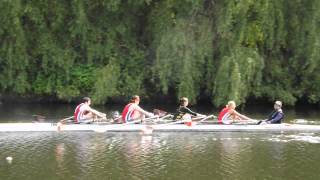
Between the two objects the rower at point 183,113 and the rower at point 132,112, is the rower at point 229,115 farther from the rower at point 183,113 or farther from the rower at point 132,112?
the rower at point 132,112

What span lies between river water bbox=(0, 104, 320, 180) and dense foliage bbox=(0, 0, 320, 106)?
7053 millimetres

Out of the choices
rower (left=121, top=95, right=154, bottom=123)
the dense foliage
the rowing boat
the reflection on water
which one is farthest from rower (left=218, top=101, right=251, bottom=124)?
the dense foliage

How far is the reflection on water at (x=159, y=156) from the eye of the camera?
1647cm

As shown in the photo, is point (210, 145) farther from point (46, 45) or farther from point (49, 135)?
point (46, 45)

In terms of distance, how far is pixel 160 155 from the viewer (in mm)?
18688

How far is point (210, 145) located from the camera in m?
20.5

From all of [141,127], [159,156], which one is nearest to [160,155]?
[159,156]

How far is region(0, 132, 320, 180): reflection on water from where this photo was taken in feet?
54.0

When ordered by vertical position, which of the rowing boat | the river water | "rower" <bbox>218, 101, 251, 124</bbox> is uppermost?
"rower" <bbox>218, 101, 251, 124</bbox>

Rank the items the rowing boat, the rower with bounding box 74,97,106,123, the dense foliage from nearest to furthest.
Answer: the rowing boat
the rower with bounding box 74,97,106,123
the dense foliage

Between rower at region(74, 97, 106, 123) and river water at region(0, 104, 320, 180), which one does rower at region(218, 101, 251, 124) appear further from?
rower at region(74, 97, 106, 123)

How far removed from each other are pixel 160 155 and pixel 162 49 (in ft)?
37.3

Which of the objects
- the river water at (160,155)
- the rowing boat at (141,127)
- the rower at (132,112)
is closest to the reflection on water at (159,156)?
the river water at (160,155)

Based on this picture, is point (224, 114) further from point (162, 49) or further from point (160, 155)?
point (162, 49)
